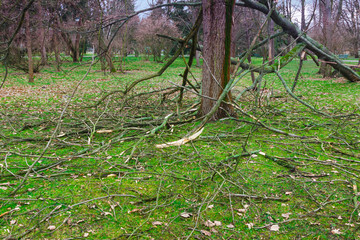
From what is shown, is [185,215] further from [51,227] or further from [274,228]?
[51,227]

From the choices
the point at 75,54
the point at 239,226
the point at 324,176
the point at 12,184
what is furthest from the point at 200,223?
the point at 75,54

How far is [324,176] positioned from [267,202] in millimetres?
992

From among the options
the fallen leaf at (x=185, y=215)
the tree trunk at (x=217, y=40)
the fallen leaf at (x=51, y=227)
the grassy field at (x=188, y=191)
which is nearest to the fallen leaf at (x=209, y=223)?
the grassy field at (x=188, y=191)

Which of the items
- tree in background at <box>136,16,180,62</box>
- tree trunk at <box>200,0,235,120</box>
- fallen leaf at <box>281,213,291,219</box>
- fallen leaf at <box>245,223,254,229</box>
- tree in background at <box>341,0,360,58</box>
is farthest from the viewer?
tree in background at <box>136,16,180,62</box>

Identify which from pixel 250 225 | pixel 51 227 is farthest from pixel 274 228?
pixel 51 227

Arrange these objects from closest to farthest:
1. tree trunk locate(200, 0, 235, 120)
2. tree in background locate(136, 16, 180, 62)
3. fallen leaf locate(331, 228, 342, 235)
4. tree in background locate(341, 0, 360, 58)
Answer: fallen leaf locate(331, 228, 342, 235) < tree trunk locate(200, 0, 235, 120) < tree in background locate(341, 0, 360, 58) < tree in background locate(136, 16, 180, 62)

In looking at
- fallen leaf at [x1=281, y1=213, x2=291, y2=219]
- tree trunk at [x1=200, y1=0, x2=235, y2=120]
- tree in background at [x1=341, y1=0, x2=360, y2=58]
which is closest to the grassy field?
fallen leaf at [x1=281, y1=213, x2=291, y2=219]

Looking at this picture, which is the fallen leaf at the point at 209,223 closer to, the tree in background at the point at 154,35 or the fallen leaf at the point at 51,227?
the fallen leaf at the point at 51,227

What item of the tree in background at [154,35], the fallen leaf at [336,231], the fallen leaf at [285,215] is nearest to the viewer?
the fallen leaf at [336,231]

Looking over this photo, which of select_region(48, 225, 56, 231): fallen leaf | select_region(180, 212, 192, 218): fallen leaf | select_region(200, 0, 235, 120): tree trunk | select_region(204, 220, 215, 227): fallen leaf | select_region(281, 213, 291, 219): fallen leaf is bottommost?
select_region(204, 220, 215, 227): fallen leaf

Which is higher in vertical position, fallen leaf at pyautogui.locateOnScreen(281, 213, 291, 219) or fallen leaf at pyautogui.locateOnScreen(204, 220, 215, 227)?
fallen leaf at pyautogui.locateOnScreen(281, 213, 291, 219)

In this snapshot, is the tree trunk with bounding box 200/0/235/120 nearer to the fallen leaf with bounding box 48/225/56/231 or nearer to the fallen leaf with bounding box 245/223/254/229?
the fallen leaf with bounding box 245/223/254/229

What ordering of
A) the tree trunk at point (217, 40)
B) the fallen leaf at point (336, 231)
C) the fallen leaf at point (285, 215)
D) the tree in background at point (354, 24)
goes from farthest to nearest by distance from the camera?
the tree in background at point (354, 24) < the tree trunk at point (217, 40) < the fallen leaf at point (285, 215) < the fallen leaf at point (336, 231)

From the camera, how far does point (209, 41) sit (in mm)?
5582
